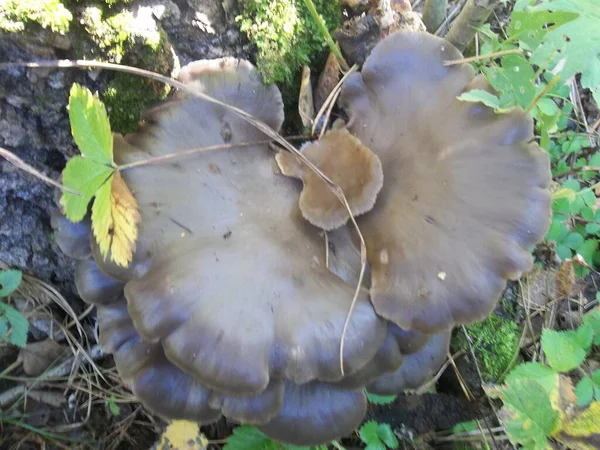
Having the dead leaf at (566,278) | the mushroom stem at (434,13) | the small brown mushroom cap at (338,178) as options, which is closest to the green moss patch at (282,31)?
the small brown mushroom cap at (338,178)

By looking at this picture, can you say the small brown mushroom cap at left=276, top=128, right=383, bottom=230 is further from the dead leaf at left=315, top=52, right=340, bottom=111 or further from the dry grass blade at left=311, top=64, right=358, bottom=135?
the dead leaf at left=315, top=52, right=340, bottom=111

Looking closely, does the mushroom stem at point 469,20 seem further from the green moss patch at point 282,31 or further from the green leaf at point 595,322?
the green leaf at point 595,322

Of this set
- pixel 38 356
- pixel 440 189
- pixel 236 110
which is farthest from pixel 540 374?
pixel 38 356

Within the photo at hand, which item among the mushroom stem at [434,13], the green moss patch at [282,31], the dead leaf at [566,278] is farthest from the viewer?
the dead leaf at [566,278]

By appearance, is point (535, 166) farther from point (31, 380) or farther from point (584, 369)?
point (31, 380)

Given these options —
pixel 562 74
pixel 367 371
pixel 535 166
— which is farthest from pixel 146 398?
pixel 562 74

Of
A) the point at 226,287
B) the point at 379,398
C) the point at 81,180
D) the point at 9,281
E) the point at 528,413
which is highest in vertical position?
the point at 81,180

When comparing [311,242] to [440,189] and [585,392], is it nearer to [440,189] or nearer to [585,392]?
[440,189]
